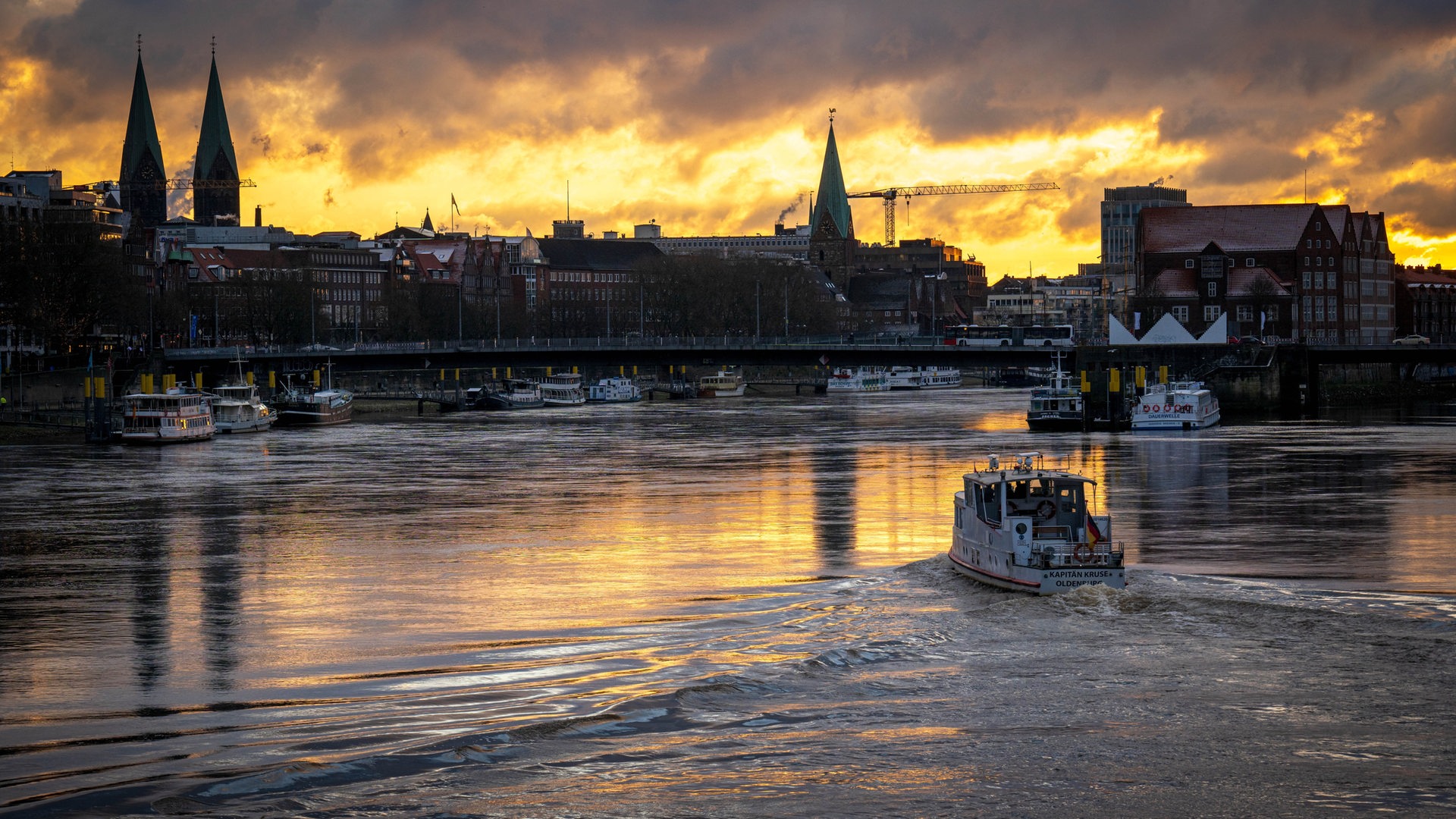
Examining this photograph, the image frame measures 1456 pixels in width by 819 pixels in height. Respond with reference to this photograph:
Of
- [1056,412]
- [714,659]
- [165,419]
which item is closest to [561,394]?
[165,419]

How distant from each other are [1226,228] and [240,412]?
91.9 m

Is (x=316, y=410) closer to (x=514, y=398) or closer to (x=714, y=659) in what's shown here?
(x=514, y=398)

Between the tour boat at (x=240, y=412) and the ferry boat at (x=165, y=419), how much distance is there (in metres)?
4.53

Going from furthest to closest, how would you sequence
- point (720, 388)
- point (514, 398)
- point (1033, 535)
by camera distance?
point (720, 388), point (514, 398), point (1033, 535)

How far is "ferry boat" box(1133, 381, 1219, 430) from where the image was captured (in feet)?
305

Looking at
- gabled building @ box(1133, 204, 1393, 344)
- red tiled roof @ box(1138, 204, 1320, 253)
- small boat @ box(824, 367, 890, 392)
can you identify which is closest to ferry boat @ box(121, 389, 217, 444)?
gabled building @ box(1133, 204, 1393, 344)

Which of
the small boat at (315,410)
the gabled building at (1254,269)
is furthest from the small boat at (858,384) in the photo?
the small boat at (315,410)

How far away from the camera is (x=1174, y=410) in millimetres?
93438

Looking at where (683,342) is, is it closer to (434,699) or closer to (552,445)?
(552,445)

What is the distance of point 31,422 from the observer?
98.4m

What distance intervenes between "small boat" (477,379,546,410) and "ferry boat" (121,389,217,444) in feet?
160

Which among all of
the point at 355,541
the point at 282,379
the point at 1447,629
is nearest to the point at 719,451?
the point at 355,541

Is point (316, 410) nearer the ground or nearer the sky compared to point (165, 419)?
nearer the sky

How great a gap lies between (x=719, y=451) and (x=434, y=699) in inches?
2255
